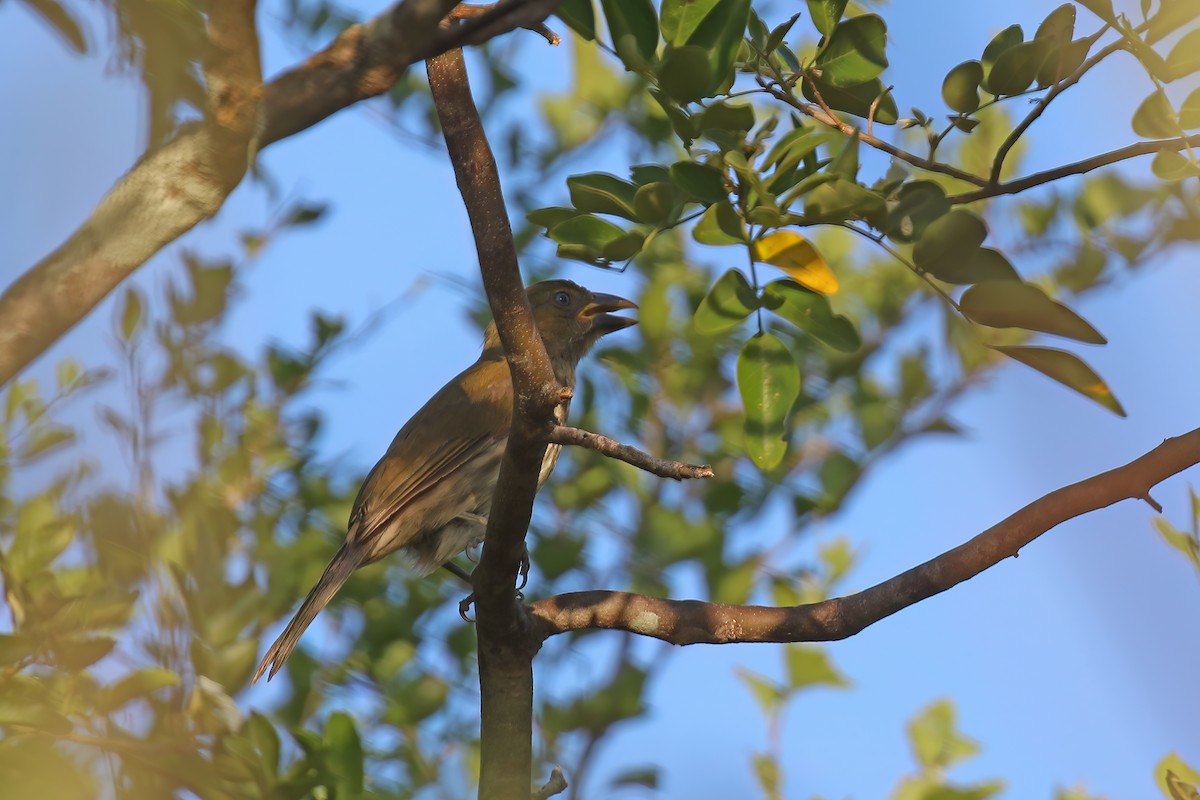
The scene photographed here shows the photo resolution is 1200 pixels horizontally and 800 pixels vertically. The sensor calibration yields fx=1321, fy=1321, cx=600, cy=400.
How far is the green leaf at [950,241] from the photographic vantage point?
212 centimetres

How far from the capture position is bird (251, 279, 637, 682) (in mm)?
4664

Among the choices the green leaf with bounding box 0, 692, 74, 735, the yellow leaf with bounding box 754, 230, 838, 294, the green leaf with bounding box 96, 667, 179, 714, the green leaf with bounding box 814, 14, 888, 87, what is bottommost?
the green leaf with bounding box 96, 667, 179, 714

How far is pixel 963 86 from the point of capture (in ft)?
7.83

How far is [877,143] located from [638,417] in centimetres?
324

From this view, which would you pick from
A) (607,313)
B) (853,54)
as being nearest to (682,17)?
(853,54)

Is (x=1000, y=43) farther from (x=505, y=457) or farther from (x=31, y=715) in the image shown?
(x=31, y=715)

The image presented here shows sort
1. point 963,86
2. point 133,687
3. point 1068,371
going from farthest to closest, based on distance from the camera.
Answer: point 963,86
point 1068,371
point 133,687

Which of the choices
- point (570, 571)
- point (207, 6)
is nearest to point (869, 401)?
point (570, 571)

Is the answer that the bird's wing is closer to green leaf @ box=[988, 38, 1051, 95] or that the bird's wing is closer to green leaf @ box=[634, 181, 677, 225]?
green leaf @ box=[634, 181, 677, 225]

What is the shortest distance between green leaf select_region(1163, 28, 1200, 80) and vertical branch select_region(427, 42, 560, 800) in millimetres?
1144

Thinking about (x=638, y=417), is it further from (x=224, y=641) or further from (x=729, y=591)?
(x=224, y=641)

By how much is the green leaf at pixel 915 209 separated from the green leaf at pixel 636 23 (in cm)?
50

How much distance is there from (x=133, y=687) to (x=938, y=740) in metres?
3.37

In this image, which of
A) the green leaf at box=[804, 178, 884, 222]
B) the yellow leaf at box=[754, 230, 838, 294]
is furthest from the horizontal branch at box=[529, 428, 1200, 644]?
the green leaf at box=[804, 178, 884, 222]
